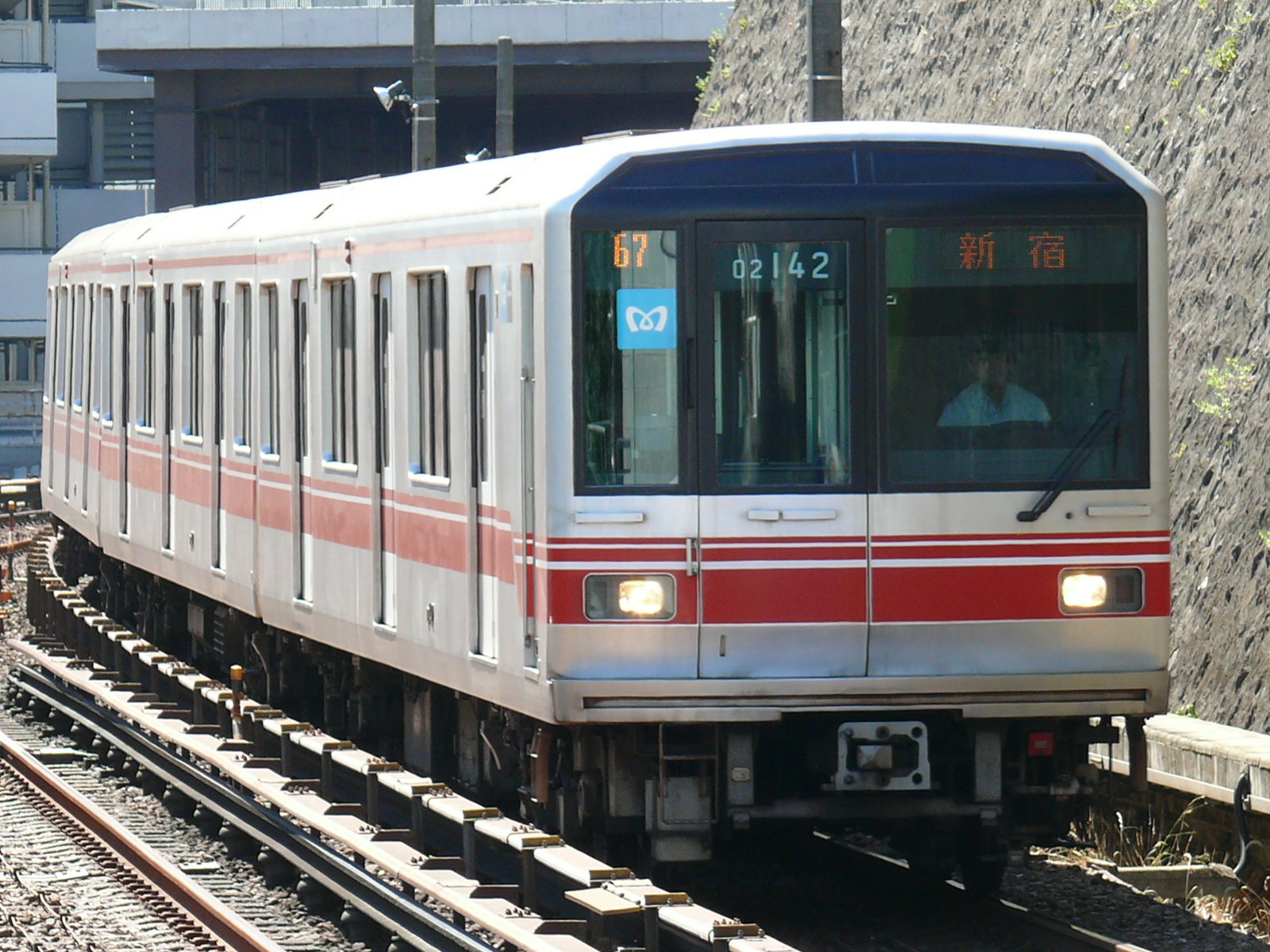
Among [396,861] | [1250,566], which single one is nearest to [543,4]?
[1250,566]

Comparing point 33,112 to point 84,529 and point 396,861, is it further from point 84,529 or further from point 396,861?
point 396,861

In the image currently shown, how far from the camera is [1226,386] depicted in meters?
13.6

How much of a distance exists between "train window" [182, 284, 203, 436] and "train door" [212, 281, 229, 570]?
40 centimetres

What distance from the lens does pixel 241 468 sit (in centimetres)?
1367

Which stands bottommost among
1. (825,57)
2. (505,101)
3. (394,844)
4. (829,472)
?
(394,844)

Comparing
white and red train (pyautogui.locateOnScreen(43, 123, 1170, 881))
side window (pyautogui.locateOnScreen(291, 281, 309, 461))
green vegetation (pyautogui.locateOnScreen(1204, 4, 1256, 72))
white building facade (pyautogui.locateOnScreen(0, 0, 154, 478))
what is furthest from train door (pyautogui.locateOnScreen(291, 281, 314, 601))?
white building facade (pyautogui.locateOnScreen(0, 0, 154, 478))

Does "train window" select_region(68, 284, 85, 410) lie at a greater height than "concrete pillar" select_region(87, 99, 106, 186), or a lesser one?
lesser

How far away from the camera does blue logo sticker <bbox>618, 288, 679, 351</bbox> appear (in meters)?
8.83

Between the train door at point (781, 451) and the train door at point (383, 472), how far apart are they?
253 cm

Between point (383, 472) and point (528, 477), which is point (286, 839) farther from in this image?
point (528, 477)

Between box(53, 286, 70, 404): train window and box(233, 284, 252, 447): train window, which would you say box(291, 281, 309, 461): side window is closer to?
box(233, 284, 252, 447): train window

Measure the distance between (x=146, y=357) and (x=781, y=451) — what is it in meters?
8.49

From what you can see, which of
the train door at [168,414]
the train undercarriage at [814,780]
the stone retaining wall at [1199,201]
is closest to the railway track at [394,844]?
the train undercarriage at [814,780]

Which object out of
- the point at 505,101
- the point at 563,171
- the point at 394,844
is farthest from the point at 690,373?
the point at 505,101
